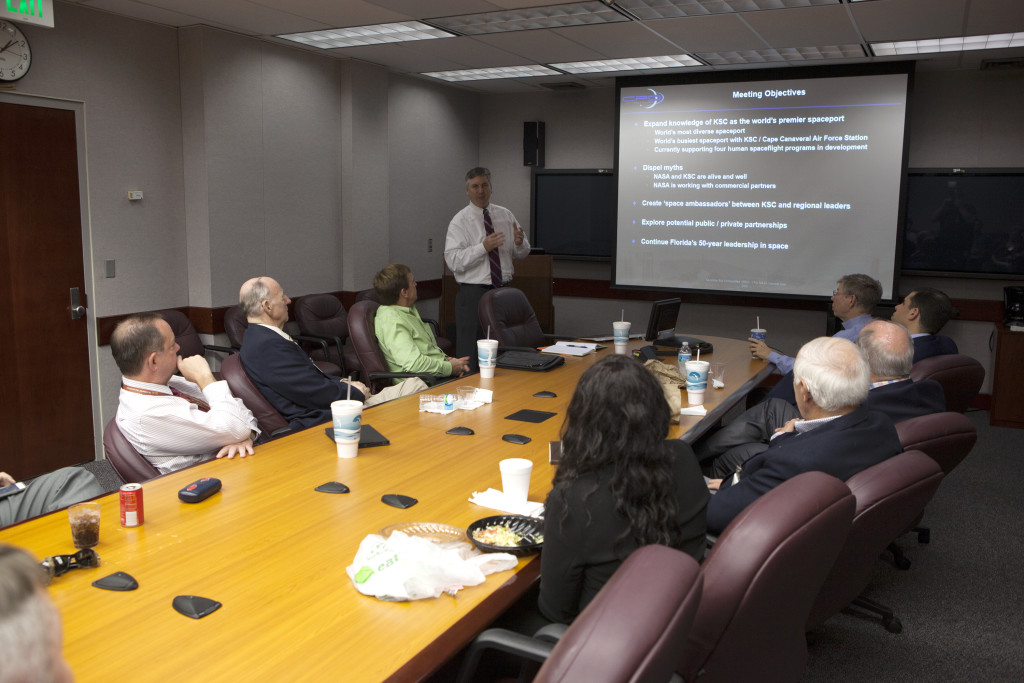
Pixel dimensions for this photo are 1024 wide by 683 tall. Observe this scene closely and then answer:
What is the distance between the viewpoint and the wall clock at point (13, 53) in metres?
4.29

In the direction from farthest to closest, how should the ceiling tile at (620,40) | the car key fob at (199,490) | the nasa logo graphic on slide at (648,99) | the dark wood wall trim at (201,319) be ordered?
1. the nasa logo graphic on slide at (648,99)
2. the ceiling tile at (620,40)
3. the dark wood wall trim at (201,319)
4. the car key fob at (199,490)

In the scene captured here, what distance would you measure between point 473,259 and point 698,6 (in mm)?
2214

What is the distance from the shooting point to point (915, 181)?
6.59 metres

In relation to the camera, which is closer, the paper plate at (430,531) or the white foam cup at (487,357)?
the paper plate at (430,531)

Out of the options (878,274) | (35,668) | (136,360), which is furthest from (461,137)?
(35,668)

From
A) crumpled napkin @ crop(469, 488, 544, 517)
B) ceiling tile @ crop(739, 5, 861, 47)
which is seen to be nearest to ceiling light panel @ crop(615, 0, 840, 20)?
ceiling tile @ crop(739, 5, 861, 47)

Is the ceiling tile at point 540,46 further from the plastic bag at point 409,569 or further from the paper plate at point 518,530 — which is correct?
the plastic bag at point 409,569

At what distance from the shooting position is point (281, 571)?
1.82 meters

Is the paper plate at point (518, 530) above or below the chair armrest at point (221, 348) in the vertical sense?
above

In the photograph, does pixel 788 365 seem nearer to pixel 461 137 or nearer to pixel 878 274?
pixel 878 274

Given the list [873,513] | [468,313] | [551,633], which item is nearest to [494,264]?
[468,313]

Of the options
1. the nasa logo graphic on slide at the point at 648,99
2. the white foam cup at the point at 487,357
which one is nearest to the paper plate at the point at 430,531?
the white foam cup at the point at 487,357

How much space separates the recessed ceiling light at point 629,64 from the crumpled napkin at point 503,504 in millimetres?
4860

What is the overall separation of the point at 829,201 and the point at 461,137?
3567 mm
